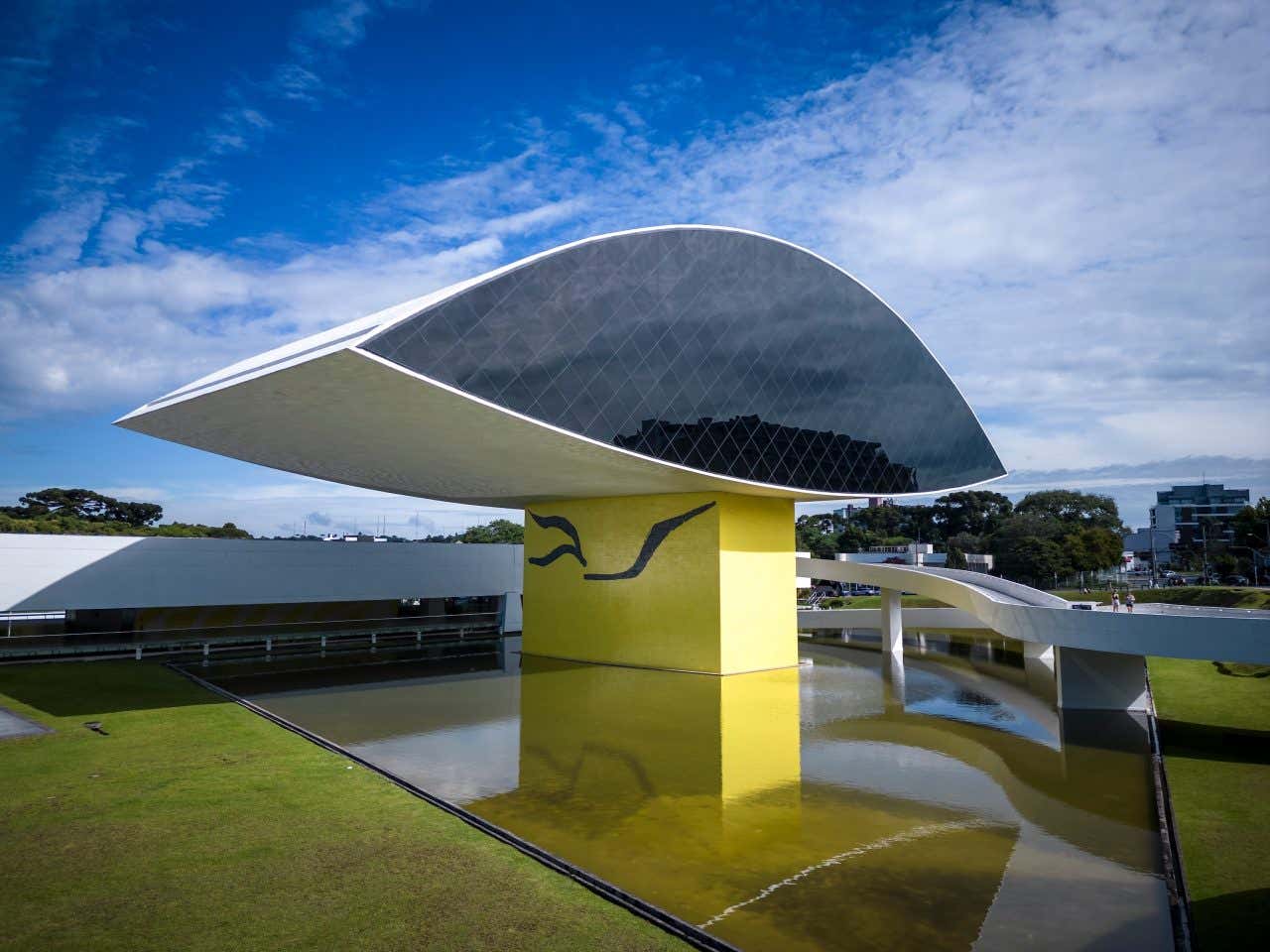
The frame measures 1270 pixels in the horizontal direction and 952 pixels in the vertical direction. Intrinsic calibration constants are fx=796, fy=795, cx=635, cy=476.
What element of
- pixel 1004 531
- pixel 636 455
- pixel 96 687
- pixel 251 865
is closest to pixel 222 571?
pixel 96 687

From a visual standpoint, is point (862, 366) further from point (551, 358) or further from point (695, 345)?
point (551, 358)

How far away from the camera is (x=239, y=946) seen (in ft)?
19.0

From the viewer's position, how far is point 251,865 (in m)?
7.37

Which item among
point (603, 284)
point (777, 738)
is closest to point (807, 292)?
point (603, 284)

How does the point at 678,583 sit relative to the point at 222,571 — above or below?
below

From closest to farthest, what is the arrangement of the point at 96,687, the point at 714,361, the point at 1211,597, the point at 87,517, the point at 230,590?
the point at 96,687 → the point at 714,361 → the point at 230,590 → the point at 1211,597 → the point at 87,517

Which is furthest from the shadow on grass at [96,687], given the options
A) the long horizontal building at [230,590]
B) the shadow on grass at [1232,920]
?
the shadow on grass at [1232,920]

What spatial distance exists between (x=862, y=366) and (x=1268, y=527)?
36.9 meters

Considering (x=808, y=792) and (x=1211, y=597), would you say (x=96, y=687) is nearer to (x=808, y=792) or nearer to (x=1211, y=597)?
(x=808, y=792)

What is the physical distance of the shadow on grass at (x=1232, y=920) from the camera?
6.07 metres

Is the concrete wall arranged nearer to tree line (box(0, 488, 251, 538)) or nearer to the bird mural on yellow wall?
the bird mural on yellow wall

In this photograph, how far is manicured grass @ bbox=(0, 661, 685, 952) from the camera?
5996 millimetres

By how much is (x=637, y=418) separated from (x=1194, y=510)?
4968 inches

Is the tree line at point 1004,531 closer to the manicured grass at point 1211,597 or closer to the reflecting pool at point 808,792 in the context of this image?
the manicured grass at point 1211,597
